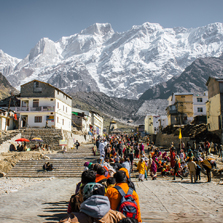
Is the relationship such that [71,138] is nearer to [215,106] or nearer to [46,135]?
[46,135]

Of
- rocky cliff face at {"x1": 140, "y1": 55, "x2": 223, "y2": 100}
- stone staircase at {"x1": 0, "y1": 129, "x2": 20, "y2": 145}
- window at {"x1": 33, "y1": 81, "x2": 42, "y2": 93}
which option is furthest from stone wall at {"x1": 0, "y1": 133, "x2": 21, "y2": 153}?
rocky cliff face at {"x1": 140, "y1": 55, "x2": 223, "y2": 100}

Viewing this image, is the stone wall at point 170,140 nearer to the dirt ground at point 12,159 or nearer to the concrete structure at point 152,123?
the dirt ground at point 12,159

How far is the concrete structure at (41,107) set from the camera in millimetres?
37125

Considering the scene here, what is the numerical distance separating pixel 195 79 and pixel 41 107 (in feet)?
494

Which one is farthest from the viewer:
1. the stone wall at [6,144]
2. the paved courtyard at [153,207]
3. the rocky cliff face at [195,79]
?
the rocky cliff face at [195,79]

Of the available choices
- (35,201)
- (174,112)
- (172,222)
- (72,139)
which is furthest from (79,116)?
(172,222)

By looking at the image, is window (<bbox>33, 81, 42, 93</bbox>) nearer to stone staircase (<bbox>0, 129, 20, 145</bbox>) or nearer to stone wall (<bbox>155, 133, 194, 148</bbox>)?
stone staircase (<bbox>0, 129, 20, 145</bbox>)

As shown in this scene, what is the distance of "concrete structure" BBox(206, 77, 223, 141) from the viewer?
30.9 metres

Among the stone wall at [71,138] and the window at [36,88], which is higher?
the window at [36,88]

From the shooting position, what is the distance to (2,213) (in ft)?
24.7

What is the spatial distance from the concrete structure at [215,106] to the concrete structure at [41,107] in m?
23.4

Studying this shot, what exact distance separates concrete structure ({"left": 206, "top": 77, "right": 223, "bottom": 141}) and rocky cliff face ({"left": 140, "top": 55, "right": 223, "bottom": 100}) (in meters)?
131

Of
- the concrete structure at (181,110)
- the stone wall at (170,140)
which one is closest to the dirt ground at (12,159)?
the stone wall at (170,140)

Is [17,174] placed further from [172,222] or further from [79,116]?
[79,116]
